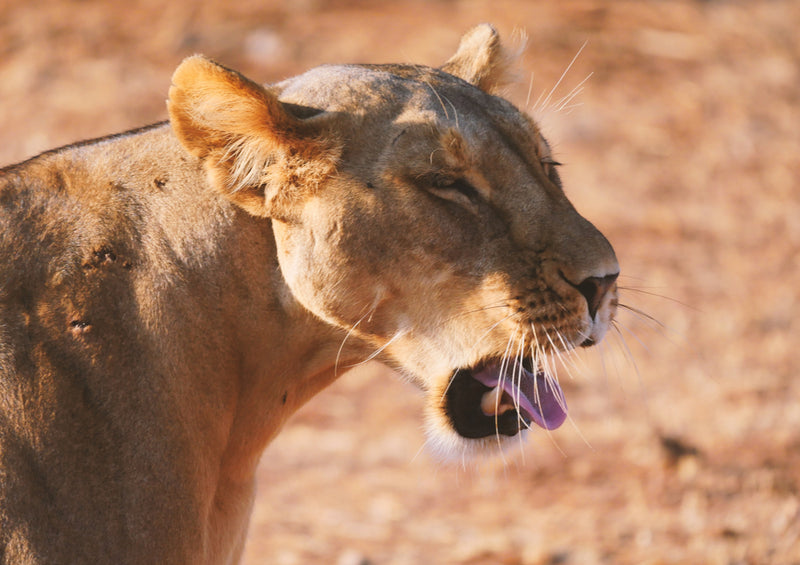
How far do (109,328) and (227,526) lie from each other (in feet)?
2.71

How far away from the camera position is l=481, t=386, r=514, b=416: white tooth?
3.32 m

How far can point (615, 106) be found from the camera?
11.6m

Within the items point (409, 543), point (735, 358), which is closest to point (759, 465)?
point (735, 358)

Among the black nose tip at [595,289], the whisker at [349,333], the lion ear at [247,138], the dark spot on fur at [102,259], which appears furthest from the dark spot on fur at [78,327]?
the black nose tip at [595,289]

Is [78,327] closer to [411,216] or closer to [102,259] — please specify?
[102,259]

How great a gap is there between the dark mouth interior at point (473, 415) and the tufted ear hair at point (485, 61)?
1.19 metres

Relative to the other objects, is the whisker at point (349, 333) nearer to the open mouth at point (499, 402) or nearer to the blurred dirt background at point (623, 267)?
the open mouth at point (499, 402)

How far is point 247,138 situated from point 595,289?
1167 mm

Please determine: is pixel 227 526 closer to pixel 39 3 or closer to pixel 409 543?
pixel 409 543

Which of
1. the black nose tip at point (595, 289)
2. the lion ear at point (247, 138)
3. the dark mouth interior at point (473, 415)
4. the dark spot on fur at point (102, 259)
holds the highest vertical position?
the lion ear at point (247, 138)

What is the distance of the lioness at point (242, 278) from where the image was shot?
2.84 m

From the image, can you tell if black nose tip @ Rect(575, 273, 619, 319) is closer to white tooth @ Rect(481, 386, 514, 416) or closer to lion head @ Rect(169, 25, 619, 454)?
lion head @ Rect(169, 25, 619, 454)

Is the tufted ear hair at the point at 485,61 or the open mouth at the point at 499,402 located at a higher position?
the tufted ear hair at the point at 485,61

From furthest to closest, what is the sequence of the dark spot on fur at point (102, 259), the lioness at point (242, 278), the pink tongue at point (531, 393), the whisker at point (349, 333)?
the pink tongue at point (531, 393) < the whisker at point (349, 333) < the dark spot on fur at point (102, 259) < the lioness at point (242, 278)
